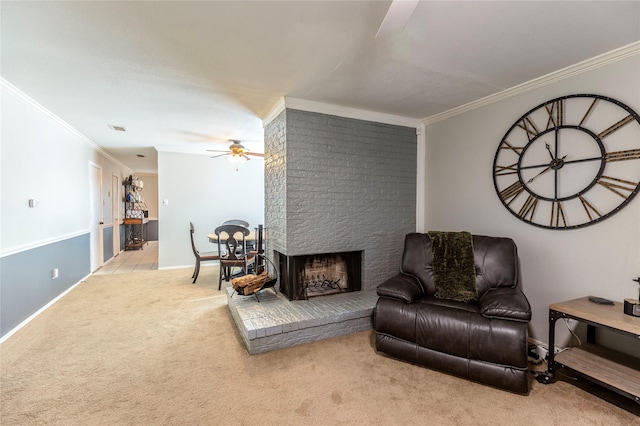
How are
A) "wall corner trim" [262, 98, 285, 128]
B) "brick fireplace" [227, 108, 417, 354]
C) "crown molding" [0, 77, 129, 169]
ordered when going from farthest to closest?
"wall corner trim" [262, 98, 285, 128], "brick fireplace" [227, 108, 417, 354], "crown molding" [0, 77, 129, 169]

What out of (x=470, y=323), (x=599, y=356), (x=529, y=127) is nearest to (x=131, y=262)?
(x=470, y=323)

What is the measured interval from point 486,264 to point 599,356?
0.88 meters

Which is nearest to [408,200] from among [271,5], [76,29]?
[271,5]

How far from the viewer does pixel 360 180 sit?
3.31m

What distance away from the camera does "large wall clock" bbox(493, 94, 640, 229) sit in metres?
2.00

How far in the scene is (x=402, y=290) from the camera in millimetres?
2320

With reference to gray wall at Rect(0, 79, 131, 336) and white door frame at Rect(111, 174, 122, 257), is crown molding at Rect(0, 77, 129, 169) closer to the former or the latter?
gray wall at Rect(0, 79, 131, 336)

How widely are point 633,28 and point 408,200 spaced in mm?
2254

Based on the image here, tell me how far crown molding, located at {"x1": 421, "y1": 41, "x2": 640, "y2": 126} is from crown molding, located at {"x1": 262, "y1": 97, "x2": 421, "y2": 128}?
0.52 m

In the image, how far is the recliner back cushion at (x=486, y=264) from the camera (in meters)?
2.36

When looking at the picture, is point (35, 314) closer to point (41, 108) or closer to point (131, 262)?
point (41, 108)

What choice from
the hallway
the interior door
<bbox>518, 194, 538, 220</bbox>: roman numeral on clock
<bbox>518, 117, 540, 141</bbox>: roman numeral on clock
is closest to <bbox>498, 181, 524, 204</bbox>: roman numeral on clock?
<bbox>518, 194, 538, 220</bbox>: roman numeral on clock

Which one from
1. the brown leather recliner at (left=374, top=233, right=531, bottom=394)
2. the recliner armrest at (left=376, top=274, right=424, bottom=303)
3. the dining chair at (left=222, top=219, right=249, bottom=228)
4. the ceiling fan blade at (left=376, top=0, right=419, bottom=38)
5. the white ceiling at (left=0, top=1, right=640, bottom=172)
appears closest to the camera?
the ceiling fan blade at (left=376, top=0, right=419, bottom=38)

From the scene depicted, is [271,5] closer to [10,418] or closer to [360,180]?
[360,180]
